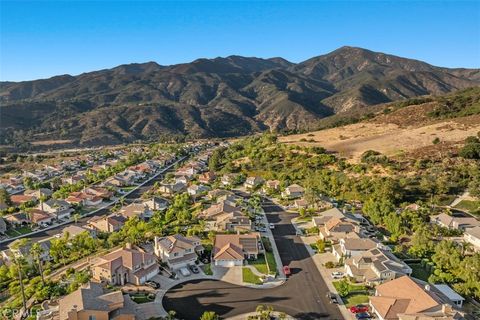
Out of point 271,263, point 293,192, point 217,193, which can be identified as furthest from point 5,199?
point 271,263

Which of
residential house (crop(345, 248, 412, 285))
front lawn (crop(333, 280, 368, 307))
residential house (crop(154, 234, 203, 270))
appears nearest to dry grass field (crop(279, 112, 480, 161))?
residential house (crop(345, 248, 412, 285))

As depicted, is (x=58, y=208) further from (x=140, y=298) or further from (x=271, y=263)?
(x=271, y=263)

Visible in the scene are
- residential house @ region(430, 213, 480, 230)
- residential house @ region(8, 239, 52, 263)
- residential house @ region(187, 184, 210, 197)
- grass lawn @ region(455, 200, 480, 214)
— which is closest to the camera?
residential house @ region(8, 239, 52, 263)

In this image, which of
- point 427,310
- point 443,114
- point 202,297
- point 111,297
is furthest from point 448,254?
point 443,114

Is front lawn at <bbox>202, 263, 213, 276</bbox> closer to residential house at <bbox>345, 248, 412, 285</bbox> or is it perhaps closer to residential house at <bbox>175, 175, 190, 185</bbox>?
residential house at <bbox>345, 248, 412, 285</bbox>

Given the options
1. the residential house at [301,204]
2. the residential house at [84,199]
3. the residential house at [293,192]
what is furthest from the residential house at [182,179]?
the residential house at [301,204]

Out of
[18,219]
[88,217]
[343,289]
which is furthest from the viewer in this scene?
[88,217]

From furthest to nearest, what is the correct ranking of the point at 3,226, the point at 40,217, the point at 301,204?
1. the point at 301,204
2. the point at 40,217
3. the point at 3,226
